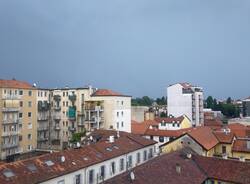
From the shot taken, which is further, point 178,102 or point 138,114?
point 138,114

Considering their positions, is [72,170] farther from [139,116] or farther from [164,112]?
[164,112]

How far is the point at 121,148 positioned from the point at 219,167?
1291 centimetres

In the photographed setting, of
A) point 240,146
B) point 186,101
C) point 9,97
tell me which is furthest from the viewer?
point 186,101

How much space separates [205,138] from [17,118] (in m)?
33.8

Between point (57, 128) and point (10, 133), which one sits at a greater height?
point (10, 133)

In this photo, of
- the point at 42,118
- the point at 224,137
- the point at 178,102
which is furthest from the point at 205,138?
the point at 178,102

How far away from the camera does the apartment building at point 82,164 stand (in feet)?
82.1

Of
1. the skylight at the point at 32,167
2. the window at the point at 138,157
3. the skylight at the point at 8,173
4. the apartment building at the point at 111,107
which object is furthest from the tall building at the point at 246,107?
the skylight at the point at 8,173

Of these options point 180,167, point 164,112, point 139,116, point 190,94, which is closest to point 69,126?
point 139,116

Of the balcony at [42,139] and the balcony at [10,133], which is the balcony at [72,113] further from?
the balcony at [10,133]

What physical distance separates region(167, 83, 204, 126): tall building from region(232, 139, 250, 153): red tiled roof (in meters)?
39.0

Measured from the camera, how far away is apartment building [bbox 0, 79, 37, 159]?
5200 centimetres

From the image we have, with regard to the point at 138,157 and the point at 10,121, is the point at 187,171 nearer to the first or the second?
the point at 138,157

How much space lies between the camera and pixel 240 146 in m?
42.9
